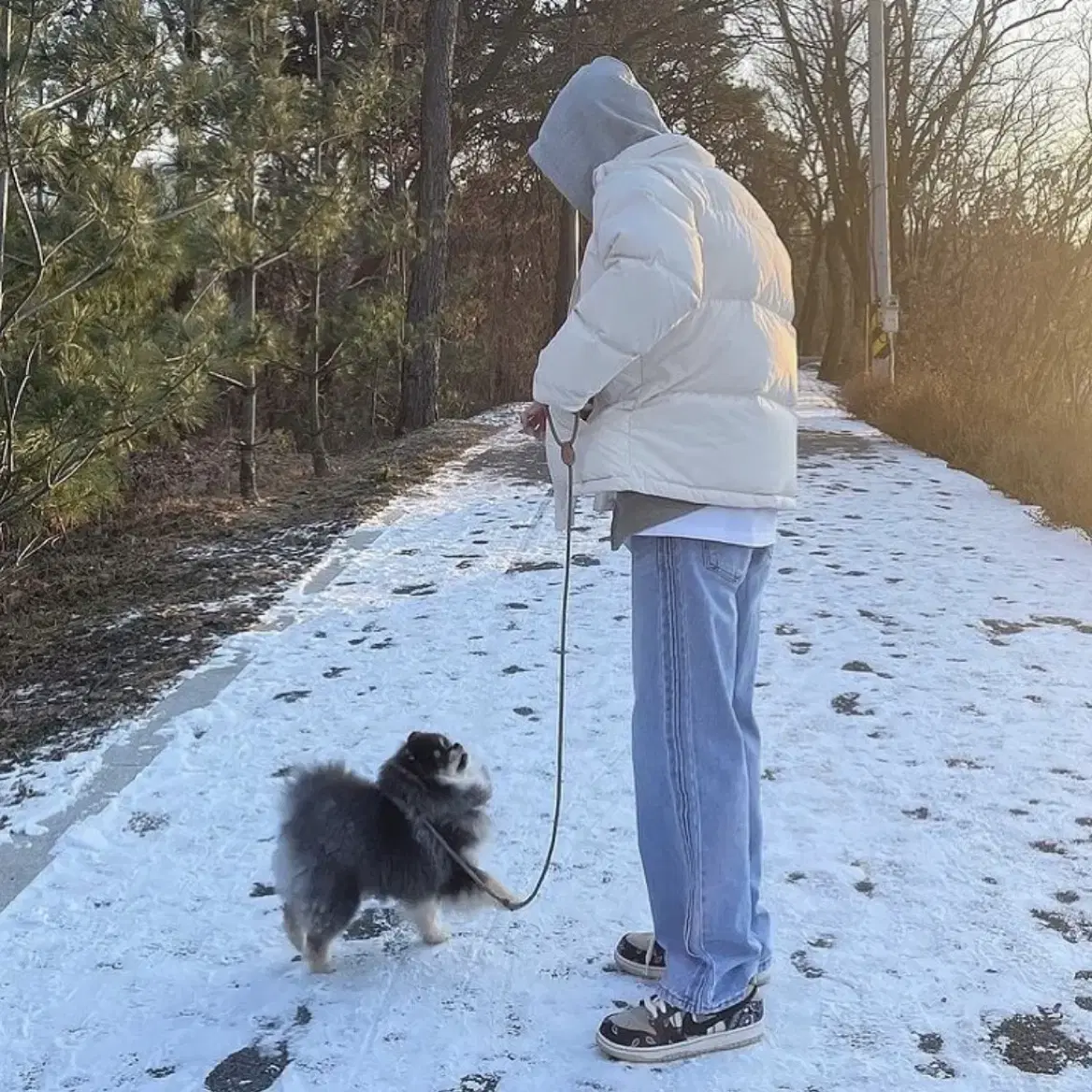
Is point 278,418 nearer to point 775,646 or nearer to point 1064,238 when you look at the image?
point 1064,238

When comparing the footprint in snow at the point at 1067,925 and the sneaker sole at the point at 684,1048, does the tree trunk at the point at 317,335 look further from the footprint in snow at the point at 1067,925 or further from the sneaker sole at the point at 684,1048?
the sneaker sole at the point at 684,1048

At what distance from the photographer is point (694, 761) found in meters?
2.51

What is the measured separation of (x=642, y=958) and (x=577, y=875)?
20.6 inches

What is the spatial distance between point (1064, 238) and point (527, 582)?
1175 cm

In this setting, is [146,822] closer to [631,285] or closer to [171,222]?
[631,285]

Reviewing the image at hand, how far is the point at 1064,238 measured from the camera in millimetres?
15312

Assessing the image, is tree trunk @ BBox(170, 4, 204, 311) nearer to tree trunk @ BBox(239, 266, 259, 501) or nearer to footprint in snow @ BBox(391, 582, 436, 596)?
tree trunk @ BBox(239, 266, 259, 501)

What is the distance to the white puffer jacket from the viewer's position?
7.45ft

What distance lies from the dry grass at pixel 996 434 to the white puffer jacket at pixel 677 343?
6.31 metres

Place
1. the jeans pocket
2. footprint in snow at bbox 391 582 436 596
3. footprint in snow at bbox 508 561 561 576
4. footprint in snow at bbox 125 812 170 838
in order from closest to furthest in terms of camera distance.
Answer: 1. the jeans pocket
2. footprint in snow at bbox 125 812 170 838
3. footprint in snow at bbox 391 582 436 596
4. footprint in snow at bbox 508 561 561 576

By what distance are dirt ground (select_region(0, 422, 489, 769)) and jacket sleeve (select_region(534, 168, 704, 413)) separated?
3.03 m

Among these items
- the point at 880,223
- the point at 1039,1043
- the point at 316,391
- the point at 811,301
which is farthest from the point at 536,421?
the point at 811,301

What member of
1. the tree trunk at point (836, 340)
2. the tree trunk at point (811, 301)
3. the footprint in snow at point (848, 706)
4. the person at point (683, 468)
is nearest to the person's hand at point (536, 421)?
the person at point (683, 468)

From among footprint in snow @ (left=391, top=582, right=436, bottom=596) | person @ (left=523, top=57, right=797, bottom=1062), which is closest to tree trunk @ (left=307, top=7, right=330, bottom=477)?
footprint in snow @ (left=391, top=582, right=436, bottom=596)
